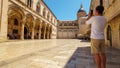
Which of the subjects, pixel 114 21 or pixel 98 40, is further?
pixel 114 21

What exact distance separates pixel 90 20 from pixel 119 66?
195 centimetres

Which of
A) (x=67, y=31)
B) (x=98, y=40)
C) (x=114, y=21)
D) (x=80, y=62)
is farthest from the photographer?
(x=67, y=31)

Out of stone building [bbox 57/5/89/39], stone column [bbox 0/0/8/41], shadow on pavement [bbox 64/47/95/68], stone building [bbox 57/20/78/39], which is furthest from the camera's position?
stone building [bbox 57/20/78/39]

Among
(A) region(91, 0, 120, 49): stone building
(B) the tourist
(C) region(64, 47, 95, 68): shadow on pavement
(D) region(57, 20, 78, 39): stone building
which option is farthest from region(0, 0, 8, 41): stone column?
(D) region(57, 20, 78, 39): stone building

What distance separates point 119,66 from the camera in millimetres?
3852

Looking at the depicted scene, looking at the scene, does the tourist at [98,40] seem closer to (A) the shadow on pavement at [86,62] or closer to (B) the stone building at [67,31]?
(A) the shadow on pavement at [86,62]

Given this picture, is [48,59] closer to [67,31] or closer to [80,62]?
[80,62]

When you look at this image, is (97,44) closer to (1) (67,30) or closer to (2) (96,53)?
(2) (96,53)

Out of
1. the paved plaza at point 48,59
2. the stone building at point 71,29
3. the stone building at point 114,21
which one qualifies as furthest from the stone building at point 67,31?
the paved plaza at point 48,59

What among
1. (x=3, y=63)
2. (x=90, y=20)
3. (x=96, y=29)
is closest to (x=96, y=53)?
(x=96, y=29)

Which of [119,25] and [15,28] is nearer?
[119,25]

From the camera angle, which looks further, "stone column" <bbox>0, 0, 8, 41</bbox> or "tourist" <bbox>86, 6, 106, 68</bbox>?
"stone column" <bbox>0, 0, 8, 41</bbox>

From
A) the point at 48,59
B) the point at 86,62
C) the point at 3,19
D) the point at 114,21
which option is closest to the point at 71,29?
the point at 3,19

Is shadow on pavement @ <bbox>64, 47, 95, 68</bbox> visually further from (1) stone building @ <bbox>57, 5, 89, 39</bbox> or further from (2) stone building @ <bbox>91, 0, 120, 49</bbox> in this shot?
(1) stone building @ <bbox>57, 5, 89, 39</bbox>
